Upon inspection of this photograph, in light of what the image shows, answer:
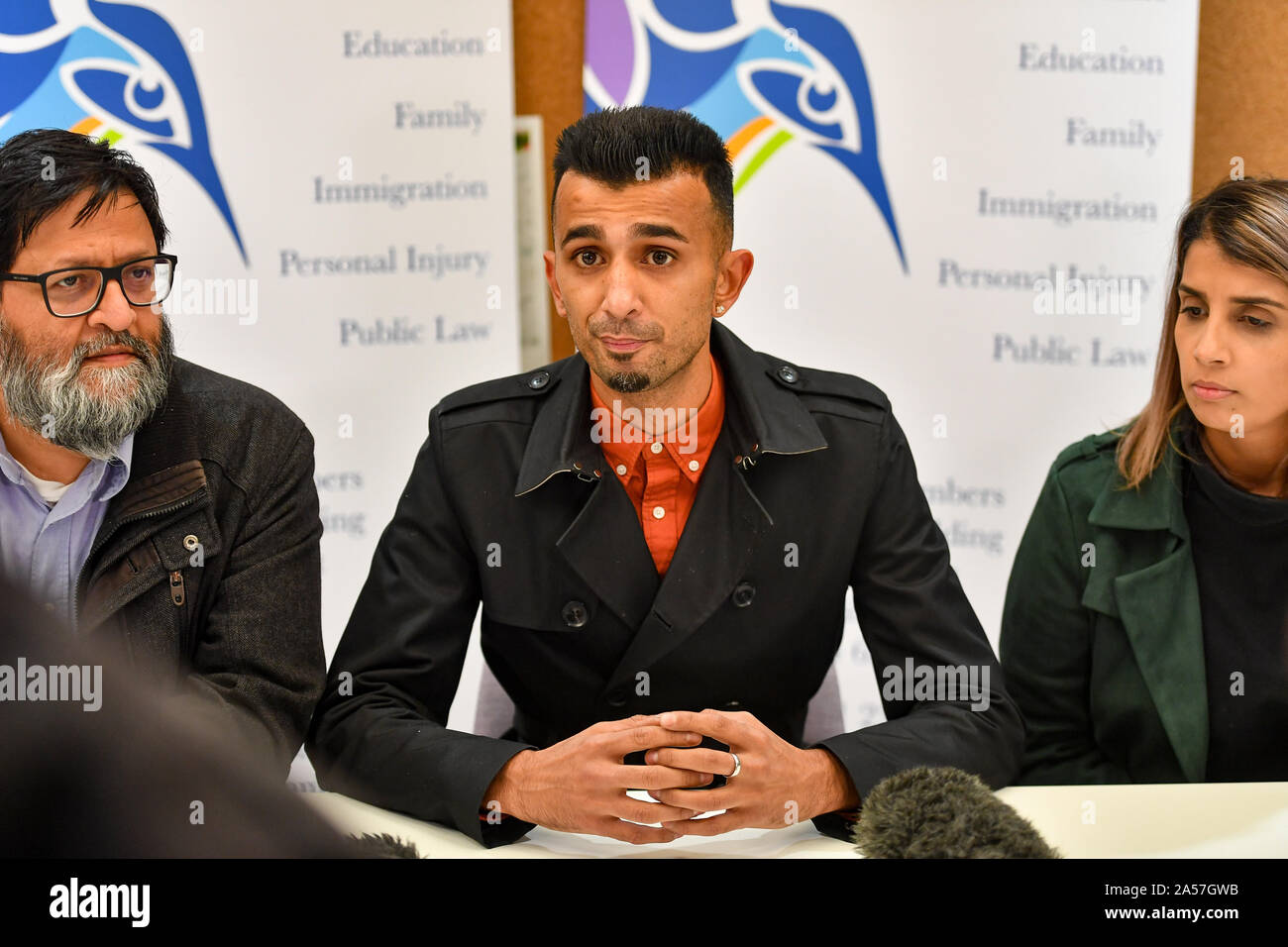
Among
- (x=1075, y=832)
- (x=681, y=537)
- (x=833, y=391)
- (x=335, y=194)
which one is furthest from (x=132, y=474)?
(x=1075, y=832)

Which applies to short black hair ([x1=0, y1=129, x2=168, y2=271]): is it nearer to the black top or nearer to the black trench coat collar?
the black trench coat collar

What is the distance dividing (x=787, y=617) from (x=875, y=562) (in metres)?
0.15

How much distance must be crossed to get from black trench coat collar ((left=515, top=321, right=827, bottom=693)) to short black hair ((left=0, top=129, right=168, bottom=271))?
698 millimetres

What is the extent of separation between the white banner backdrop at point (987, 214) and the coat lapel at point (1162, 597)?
79cm

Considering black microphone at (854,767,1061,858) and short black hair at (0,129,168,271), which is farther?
short black hair at (0,129,168,271)

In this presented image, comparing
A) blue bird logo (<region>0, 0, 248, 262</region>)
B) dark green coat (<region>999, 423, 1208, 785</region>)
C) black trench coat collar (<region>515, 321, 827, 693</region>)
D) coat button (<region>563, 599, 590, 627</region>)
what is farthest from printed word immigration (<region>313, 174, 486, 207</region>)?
dark green coat (<region>999, 423, 1208, 785</region>)

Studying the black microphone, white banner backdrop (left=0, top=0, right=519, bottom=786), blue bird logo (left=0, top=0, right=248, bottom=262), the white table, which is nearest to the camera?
the black microphone

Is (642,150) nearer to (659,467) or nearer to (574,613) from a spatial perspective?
(659,467)

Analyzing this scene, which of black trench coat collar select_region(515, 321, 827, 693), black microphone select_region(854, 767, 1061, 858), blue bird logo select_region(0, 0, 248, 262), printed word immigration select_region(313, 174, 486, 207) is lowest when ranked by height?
black microphone select_region(854, 767, 1061, 858)

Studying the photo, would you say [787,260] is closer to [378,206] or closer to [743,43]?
[743,43]

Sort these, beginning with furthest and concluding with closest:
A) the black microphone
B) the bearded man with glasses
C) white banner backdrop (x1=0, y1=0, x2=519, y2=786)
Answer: white banner backdrop (x1=0, y1=0, x2=519, y2=786) → the bearded man with glasses → the black microphone

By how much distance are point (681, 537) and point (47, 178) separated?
1011 millimetres

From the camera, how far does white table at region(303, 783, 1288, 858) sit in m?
1.47

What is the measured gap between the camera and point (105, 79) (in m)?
2.36
